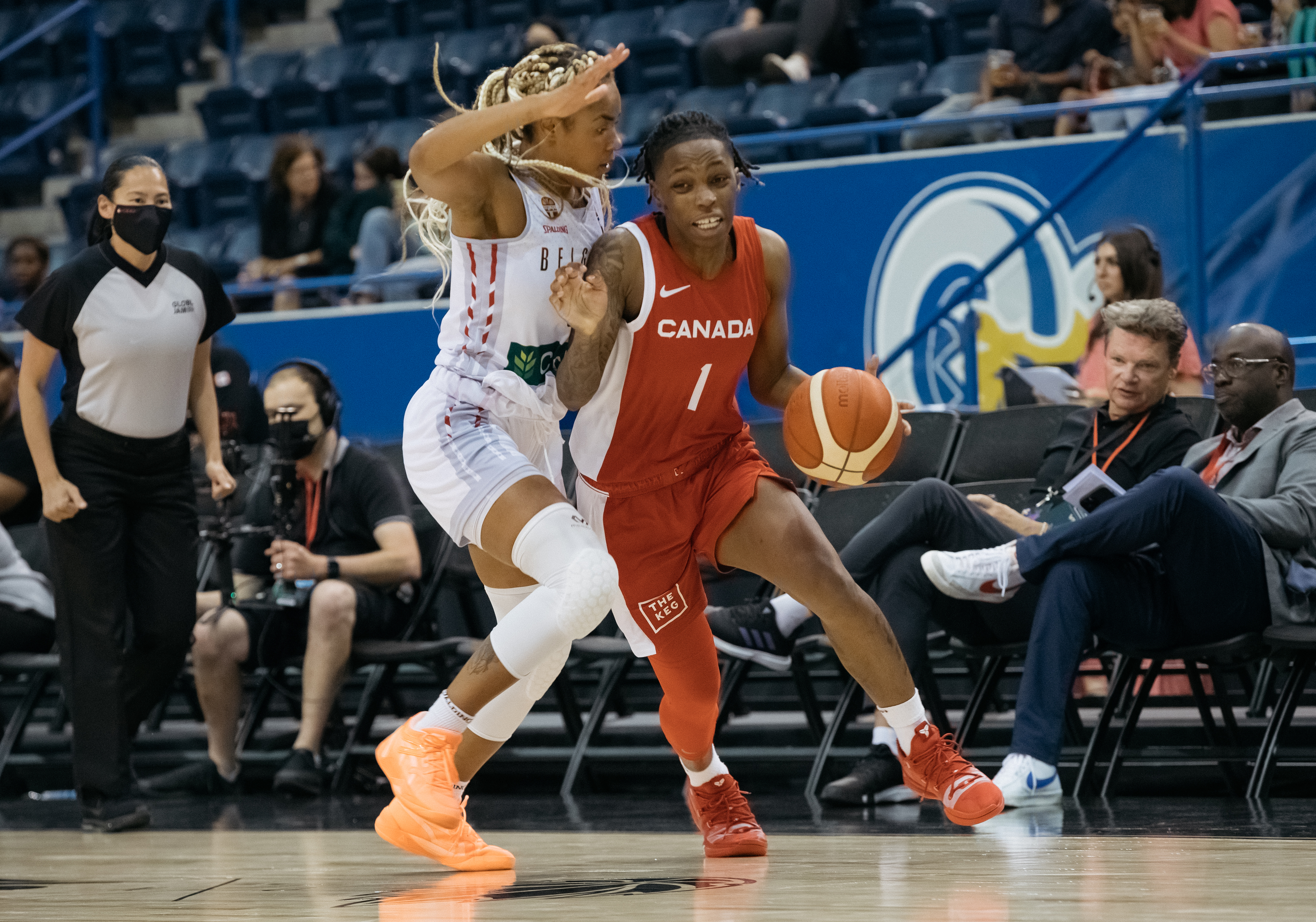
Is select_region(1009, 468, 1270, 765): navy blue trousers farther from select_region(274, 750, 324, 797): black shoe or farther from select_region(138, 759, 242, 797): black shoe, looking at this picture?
select_region(138, 759, 242, 797): black shoe

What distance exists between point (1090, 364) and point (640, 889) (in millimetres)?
3498

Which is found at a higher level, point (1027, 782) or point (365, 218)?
point (365, 218)

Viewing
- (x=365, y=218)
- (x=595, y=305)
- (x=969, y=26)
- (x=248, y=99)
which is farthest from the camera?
(x=248, y=99)

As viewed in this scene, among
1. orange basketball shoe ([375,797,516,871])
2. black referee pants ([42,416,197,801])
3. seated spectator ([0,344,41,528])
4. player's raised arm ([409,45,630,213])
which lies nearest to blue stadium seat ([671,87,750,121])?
seated spectator ([0,344,41,528])

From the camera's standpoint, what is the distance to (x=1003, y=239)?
665 cm

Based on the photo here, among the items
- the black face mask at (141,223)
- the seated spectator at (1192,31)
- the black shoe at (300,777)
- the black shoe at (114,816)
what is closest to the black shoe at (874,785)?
the black shoe at (300,777)

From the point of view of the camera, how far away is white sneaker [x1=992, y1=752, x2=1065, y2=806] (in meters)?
4.18

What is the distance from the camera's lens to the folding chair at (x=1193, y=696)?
14.3ft

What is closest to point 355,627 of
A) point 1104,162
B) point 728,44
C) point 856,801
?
point 856,801

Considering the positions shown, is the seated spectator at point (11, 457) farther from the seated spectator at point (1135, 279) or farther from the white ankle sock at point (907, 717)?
the white ankle sock at point (907, 717)

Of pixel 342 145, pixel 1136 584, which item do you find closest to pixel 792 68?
pixel 342 145

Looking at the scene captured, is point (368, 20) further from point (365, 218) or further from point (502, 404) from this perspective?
point (502, 404)

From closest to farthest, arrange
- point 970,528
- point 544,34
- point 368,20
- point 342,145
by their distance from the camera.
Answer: point 970,528, point 544,34, point 342,145, point 368,20

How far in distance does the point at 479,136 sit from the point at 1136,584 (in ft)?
7.50
